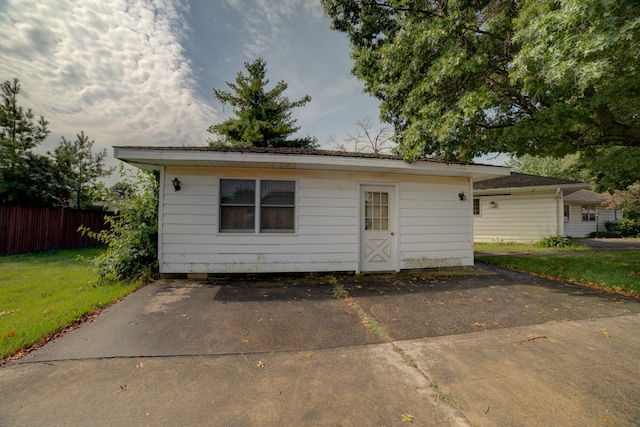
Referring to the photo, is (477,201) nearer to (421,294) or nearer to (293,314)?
(421,294)

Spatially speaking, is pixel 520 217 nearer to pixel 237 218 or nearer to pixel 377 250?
pixel 377 250

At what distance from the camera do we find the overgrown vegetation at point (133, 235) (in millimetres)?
5340

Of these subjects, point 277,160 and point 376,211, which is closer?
point 277,160

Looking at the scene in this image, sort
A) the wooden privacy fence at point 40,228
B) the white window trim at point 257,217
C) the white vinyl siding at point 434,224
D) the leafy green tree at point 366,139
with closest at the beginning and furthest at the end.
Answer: the white window trim at point 257,217 < the white vinyl siding at point 434,224 < the wooden privacy fence at point 40,228 < the leafy green tree at point 366,139

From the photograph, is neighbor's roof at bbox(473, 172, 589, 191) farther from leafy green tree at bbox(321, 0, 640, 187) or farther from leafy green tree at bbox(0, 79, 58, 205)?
leafy green tree at bbox(0, 79, 58, 205)

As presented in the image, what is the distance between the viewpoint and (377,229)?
644cm

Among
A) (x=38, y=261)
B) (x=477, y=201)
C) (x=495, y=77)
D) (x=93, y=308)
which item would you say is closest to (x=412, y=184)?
(x=495, y=77)

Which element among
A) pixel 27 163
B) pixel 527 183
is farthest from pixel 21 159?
pixel 527 183

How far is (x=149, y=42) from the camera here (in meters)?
6.18

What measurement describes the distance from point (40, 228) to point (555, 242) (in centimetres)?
2171

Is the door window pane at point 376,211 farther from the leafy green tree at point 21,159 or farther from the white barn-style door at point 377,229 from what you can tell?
the leafy green tree at point 21,159

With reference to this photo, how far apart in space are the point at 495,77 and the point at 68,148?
68.0ft

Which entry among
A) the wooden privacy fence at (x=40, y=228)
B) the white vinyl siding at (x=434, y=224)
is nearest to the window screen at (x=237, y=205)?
the white vinyl siding at (x=434, y=224)

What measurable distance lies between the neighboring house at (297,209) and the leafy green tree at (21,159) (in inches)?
420
